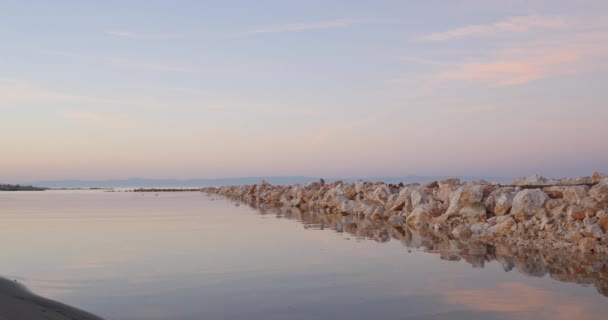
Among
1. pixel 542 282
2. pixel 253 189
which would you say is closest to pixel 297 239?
pixel 542 282

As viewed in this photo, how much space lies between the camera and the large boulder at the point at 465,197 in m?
11.9

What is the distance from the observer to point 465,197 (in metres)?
12.0

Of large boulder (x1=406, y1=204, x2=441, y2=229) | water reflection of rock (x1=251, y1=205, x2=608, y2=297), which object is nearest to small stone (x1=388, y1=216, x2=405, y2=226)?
large boulder (x1=406, y1=204, x2=441, y2=229)

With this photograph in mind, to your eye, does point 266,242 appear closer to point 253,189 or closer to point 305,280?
point 305,280

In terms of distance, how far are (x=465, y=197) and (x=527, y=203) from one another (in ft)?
6.33

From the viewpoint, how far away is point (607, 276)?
6223 mm

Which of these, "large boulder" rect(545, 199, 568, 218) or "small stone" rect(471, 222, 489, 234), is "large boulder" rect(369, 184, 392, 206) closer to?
"small stone" rect(471, 222, 489, 234)

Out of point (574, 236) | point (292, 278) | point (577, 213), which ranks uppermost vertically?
point (577, 213)

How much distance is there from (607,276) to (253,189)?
101 feet

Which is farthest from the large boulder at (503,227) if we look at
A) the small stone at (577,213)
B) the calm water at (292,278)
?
the calm water at (292,278)

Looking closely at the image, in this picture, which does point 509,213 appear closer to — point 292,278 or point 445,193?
point 445,193

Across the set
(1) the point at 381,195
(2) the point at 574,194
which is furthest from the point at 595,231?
(1) the point at 381,195

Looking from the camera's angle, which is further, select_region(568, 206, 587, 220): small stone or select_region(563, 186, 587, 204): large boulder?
select_region(563, 186, 587, 204): large boulder

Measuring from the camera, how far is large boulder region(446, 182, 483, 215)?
11.9 metres
